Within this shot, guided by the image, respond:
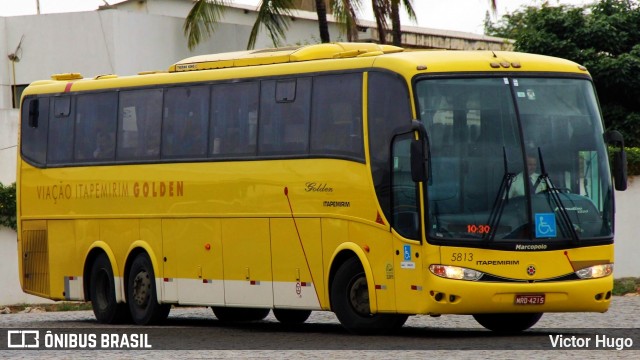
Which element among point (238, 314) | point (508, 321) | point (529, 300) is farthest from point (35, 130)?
point (529, 300)

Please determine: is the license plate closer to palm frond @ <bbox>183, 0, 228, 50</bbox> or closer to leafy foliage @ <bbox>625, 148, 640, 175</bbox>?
leafy foliage @ <bbox>625, 148, 640, 175</bbox>

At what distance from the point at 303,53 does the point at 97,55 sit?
19.5 m

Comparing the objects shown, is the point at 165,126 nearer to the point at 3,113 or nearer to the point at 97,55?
the point at 3,113

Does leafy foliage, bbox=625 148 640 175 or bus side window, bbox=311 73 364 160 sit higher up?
bus side window, bbox=311 73 364 160

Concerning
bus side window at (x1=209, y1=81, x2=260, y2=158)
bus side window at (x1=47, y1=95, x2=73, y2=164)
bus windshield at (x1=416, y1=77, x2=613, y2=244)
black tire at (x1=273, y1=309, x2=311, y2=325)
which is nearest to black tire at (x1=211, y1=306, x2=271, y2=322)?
black tire at (x1=273, y1=309, x2=311, y2=325)

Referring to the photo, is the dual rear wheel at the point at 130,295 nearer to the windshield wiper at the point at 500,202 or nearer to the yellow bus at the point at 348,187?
the yellow bus at the point at 348,187

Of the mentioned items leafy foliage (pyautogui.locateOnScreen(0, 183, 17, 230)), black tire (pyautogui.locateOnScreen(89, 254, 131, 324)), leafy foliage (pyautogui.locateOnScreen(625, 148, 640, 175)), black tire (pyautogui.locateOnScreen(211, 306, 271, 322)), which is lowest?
black tire (pyautogui.locateOnScreen(211, 306, 271, 322))

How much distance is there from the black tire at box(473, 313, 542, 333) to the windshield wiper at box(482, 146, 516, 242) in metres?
2.33

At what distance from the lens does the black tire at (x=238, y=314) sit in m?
24.0

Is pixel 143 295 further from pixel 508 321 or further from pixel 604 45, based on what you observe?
pixel 604 45

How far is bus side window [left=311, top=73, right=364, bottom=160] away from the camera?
18828mm

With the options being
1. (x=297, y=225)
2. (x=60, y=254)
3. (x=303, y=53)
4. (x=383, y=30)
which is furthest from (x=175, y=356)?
(x=383, y=30)

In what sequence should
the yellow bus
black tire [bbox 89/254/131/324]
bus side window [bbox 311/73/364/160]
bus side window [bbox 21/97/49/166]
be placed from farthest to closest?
1. bus side window [bbox 21/97/49/166]
2. black tire [bbox 89/254/131/324]
3. bus side window [bbox 311/73/364/160]
4. the yellow bus

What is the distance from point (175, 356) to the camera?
16.0 meters
